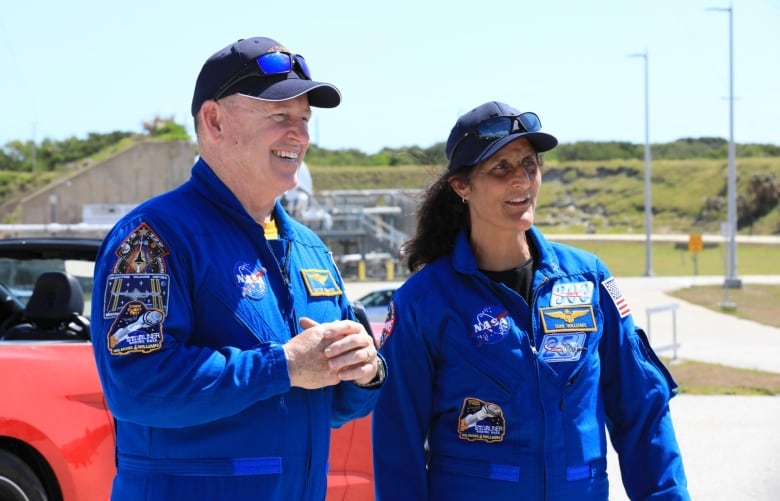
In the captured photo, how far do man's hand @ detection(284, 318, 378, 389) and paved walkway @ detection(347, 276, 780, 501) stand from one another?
15.5 ft

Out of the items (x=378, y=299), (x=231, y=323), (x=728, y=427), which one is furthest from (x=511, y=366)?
(x=378, y=299)

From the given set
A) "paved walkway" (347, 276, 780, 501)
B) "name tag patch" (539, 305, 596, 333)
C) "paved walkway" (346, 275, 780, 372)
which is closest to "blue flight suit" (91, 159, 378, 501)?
"name tag patch" (539, 305, 596, 333)

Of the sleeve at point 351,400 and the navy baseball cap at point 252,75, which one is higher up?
the navy baseball cap at point 252,75

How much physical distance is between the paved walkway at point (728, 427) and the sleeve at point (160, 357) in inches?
193

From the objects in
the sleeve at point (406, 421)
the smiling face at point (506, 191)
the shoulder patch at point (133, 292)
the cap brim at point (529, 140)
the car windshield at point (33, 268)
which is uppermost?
the cap brim at point (529, 140)

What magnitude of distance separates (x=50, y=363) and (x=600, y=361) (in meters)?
2.66

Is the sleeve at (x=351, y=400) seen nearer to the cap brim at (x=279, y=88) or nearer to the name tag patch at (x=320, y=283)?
the name tag patch at (x=320, y=283)

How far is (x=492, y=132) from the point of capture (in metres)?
2.95

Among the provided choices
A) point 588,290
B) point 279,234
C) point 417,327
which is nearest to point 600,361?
point 588,290

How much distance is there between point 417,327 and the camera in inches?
112

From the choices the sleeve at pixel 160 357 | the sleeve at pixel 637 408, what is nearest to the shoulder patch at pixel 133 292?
the sleeve at pixel 160 357

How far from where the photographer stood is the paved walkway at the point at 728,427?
22.5ft

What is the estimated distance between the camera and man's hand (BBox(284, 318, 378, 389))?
2221 millimetres

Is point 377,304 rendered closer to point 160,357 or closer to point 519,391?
point 519,391
